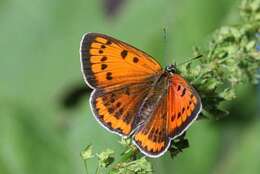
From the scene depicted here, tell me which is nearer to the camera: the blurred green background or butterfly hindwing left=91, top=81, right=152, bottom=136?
butterfly hindwing left=91, top=81, right=152, bottom=136

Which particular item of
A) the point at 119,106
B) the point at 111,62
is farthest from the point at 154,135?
the point at 111,62

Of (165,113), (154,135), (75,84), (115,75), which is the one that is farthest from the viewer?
(75,84)

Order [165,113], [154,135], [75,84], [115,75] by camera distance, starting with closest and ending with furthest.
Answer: [154,135] → [165,113] → [115,75] → [75,84]

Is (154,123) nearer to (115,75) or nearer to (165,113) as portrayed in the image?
(165,113)

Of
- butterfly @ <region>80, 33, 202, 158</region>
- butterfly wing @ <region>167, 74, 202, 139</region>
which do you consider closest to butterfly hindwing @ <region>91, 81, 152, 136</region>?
butterfly @ <region>80, 33, 202, 158</region>

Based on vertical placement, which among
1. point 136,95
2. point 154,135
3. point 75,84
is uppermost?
point 136,95

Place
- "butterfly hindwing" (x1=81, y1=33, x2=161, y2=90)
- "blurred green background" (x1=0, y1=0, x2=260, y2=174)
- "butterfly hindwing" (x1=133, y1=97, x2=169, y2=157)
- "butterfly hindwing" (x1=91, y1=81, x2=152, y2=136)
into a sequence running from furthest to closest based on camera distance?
"blurred green background" (x1=0, y1=0, x2=260, y2=174) → "butterfly hindwing" (x1=81, y1=33, x2=161, y2=90) → "butterfly hindwing" (x1=91, y1=81, x2=152, y2=136) → "butterfly hindwing" (x1=133, y1=97, x2=169, y2=157)

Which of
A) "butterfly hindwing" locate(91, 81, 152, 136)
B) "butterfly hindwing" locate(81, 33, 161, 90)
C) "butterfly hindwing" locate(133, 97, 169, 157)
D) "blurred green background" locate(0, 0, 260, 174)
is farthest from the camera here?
"blurred green background" locate(0, 0, 260, 174)

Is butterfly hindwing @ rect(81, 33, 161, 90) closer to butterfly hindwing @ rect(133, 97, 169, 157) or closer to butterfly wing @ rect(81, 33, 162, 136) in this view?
butterfly wing @ rect(81, 33, 162, 136)

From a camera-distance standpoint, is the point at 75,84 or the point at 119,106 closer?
the point at 119,106

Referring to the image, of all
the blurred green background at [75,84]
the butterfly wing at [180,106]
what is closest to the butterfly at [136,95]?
the butterfly wing at [180,106]
